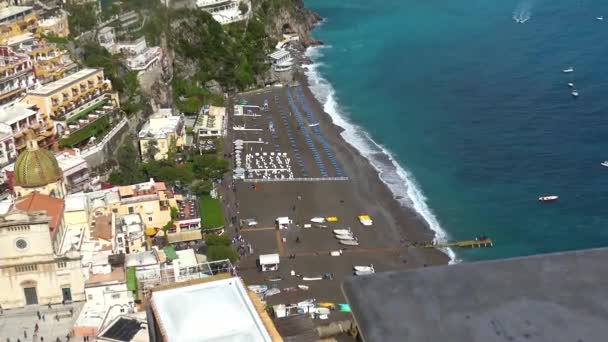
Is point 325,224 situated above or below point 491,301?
below

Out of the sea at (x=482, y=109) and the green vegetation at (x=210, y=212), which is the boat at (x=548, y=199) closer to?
the sea at (x=482, y=109)

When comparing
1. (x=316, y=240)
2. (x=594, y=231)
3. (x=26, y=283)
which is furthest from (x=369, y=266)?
(x=26, y=283)

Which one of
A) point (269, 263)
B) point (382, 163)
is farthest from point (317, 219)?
point (382, 163)

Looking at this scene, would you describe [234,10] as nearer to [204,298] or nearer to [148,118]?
[148,118]

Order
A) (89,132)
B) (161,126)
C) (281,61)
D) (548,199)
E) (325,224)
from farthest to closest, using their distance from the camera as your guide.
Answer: (281,61) → (161,126) → (89,132) → (548,199) → (325,224)

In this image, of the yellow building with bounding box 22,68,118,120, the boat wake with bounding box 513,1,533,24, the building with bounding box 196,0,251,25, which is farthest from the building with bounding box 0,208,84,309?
the boat wake with bounding box 513,1,533,24

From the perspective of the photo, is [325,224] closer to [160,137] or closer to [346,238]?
[346,238]
